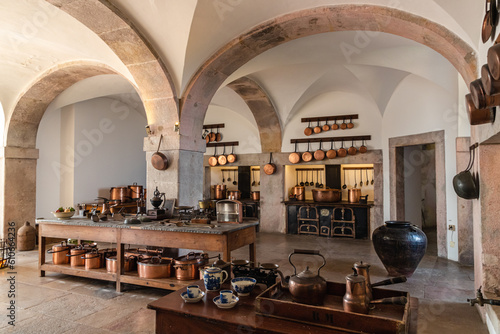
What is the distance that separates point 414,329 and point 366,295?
0.92 feet

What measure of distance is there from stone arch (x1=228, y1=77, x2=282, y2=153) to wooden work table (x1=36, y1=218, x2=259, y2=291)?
4.46 meters

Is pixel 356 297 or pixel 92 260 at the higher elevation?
pixel 356 297

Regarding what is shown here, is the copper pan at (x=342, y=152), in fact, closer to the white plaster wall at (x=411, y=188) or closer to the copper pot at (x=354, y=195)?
the copper pot at (x=354, y=195)

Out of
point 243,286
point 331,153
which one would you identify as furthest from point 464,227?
point 243,286

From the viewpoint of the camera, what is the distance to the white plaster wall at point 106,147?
9.56m

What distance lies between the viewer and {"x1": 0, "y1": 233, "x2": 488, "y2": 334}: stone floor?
11.9 ft

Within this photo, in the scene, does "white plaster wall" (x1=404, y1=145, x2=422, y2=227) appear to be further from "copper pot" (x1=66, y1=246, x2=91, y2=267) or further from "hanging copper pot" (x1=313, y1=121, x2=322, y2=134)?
"copper pot" (x1=66, y1=246, x2=91, y2=267)

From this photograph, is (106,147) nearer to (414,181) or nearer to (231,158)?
(231,158)

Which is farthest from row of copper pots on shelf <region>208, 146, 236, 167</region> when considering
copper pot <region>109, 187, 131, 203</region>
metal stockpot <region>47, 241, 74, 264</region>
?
metal stockpot <region>47, 241, 74, 264</region>

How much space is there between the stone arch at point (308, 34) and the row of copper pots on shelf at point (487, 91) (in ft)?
3.37

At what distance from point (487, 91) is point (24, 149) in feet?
30.5

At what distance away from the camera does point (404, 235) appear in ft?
17.0

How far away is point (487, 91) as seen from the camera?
2.38 m

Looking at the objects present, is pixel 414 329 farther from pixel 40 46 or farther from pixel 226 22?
pixel 40 46
